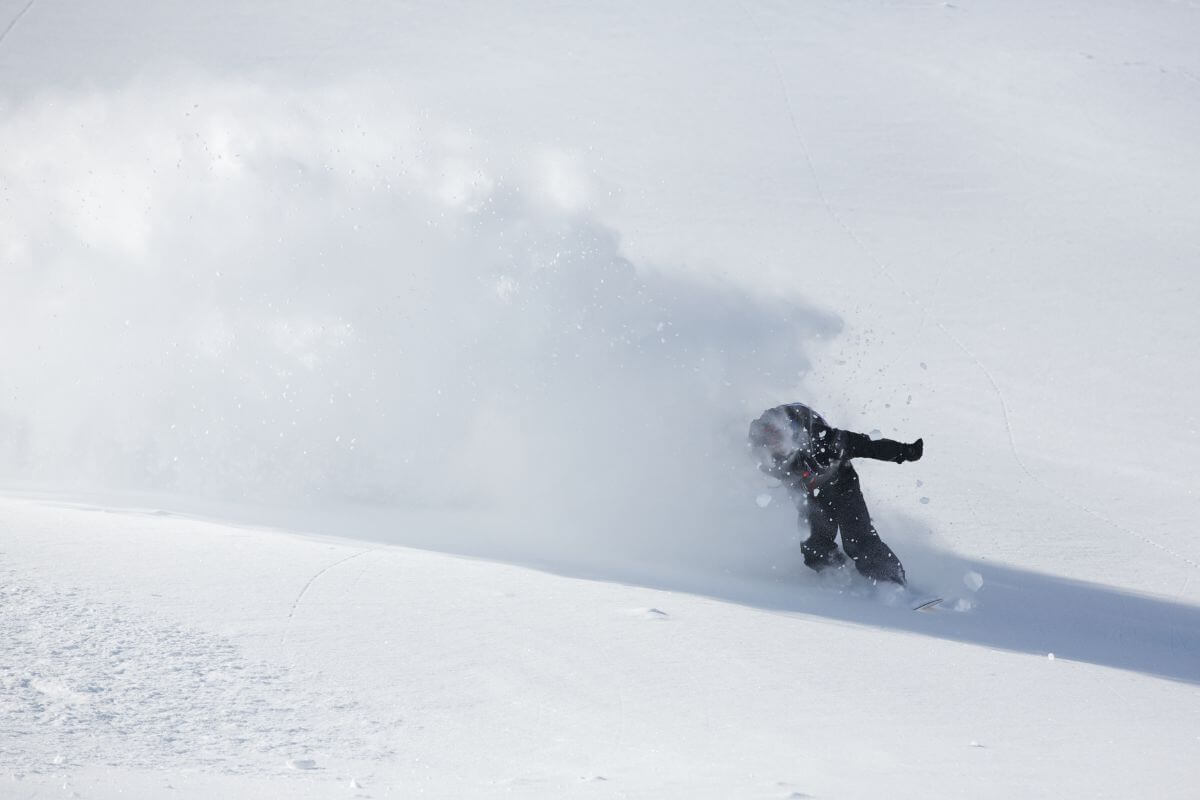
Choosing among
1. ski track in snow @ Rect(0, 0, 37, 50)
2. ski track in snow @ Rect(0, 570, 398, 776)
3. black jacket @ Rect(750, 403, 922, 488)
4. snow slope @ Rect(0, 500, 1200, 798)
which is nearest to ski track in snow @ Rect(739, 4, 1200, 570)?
black jacket @ Rect(750, 403, 922, 488)

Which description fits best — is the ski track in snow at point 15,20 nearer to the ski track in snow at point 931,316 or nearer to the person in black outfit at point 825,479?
the ski track in snow at point 931,316

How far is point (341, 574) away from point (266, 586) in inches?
16.7

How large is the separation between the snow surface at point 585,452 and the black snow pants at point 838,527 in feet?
0.68

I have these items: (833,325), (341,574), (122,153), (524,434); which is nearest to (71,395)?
(524,434)

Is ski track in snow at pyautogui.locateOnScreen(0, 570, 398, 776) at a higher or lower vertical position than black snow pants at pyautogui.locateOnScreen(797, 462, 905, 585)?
lower

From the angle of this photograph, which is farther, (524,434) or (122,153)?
(122,153)

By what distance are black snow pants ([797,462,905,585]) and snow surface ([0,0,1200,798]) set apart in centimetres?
21

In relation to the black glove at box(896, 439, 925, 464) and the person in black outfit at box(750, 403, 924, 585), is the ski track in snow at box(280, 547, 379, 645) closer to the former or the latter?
the person in black outfit at box(750, 403, 924, 585)

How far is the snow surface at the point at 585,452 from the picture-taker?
386cm

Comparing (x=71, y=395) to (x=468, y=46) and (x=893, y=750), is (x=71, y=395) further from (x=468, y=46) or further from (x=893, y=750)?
(x=468, y=46)

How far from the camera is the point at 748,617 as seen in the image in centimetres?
545

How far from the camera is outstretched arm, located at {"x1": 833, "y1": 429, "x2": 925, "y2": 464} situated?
21.8ft

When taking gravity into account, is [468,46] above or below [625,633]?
above

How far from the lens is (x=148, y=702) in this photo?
3.70 meters
